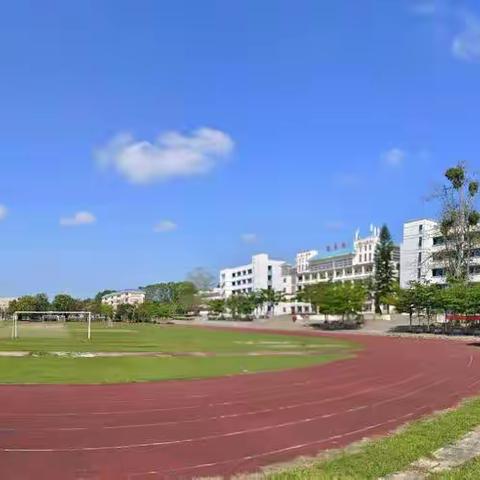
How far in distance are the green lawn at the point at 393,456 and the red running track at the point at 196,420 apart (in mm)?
735

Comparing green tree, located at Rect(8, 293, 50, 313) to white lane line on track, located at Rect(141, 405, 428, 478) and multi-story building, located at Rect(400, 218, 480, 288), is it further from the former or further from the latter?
white lane line on track, located at Rect(141, 405, 428, 478)

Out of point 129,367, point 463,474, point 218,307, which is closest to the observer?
point 463,474

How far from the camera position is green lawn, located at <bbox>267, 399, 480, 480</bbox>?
7.36 metres

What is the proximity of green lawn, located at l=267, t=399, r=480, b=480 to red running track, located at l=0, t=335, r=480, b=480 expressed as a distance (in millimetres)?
735

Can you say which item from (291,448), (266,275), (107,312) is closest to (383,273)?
(107,312)

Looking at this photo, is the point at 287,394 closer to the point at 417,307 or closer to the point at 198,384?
the point at 198,384

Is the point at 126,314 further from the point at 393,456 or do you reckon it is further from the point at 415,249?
the point at 393,456

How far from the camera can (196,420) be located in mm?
11617

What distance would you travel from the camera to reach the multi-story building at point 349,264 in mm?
130375

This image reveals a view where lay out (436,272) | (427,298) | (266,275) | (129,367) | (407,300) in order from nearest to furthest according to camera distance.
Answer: (129,367), (427,298), (407,300), (436,272), (266,275)

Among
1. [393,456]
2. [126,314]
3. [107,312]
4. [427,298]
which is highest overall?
[427,298]

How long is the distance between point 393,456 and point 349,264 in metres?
132

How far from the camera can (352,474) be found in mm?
7453

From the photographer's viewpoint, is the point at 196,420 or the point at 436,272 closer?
the point at 196,420
